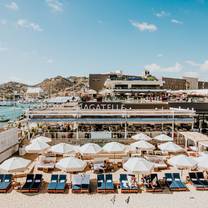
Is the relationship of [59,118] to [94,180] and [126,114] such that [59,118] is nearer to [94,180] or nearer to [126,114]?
[126,114]

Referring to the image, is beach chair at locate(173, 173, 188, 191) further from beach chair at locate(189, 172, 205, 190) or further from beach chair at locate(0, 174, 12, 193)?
beach chair at locate(0, 174, 12, 193)

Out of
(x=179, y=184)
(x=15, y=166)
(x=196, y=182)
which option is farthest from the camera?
(x=196, y=182)

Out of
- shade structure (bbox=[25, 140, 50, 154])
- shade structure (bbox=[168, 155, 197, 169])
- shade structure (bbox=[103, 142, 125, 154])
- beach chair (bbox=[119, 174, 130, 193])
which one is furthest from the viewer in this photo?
shade structure (bbox=[25, 140, 50, 154])

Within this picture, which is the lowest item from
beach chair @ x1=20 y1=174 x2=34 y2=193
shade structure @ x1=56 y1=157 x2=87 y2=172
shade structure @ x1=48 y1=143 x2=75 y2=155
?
beach chair @ x1=20 y1=174 x2=34 y2=193

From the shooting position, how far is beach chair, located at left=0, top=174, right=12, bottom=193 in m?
13.5

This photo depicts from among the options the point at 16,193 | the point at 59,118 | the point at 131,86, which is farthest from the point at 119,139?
the point at 131,86

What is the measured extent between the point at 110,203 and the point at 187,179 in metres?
5.04

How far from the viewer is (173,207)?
11.8 metres

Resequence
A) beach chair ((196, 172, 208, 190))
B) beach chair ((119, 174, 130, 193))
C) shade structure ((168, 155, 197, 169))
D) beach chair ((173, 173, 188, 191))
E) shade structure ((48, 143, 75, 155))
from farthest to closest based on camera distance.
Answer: shade structure ((48, 143, 75, 155)) < shade structure ((168, 155, 197, 169)) < beach chair ((196, 172, 208, 190)) < beach chair ((173, 173, 188, 191)) < beach chair ((119, 174, 130, 193))

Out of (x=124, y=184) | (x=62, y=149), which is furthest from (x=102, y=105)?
(x=124, y=184)

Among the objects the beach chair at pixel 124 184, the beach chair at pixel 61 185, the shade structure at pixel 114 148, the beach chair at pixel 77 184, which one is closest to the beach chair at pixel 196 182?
the beach chair at pixel 124 184

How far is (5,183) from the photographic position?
1396cm

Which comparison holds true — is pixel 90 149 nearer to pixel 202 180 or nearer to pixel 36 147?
pixel 36 147

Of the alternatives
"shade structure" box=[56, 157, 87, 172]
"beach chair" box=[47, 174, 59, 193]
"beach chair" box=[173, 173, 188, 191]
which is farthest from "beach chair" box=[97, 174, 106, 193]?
"beach chair" box=[173, 173, 188, 191]
